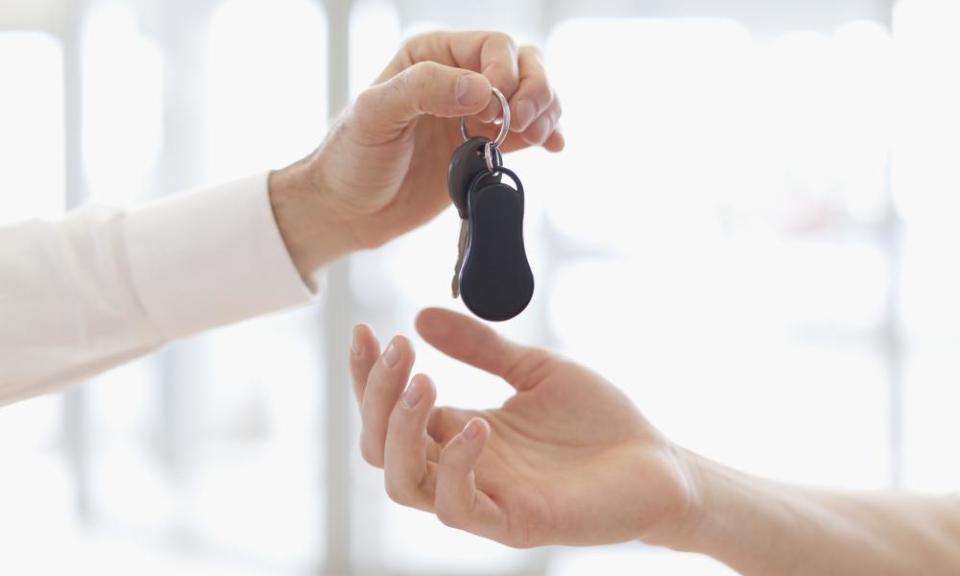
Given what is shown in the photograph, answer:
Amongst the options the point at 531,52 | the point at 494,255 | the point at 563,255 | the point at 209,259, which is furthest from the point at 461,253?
the point at 563,255

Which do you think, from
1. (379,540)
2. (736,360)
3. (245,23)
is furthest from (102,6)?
(736,360)

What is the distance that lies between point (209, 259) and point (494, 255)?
48cm

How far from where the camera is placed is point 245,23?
308 centimetres

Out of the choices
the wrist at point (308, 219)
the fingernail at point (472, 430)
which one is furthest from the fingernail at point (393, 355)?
the wrist at point (308, 219)

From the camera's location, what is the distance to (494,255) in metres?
0.83

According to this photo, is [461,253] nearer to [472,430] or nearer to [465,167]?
[465,167]

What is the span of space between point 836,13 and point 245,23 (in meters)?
2.16

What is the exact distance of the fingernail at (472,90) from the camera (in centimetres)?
81

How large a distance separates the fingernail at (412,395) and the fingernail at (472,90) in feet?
0.90

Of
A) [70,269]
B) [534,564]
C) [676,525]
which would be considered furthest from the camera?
[534,564]

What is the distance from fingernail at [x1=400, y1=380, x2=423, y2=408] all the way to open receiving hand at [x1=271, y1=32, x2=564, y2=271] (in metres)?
0.27

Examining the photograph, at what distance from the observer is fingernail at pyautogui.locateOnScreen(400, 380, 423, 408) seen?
0.79 metres

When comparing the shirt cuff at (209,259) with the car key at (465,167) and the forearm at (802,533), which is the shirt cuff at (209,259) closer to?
the car key at (465,167)

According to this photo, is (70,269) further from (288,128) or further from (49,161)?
(49,161)
